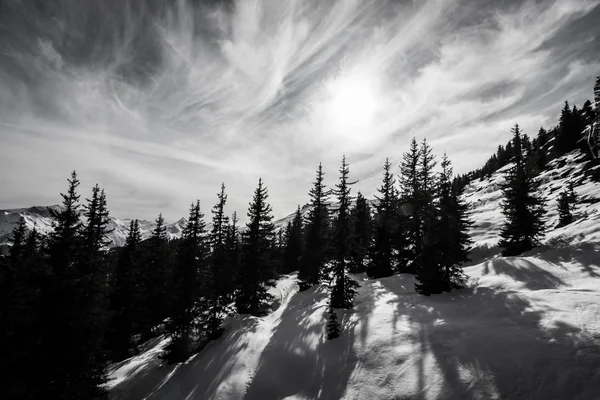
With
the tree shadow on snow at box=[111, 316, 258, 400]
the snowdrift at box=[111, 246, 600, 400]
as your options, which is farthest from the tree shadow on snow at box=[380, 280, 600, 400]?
the tree shadow on snow at box=[111, 316, 258, 400]


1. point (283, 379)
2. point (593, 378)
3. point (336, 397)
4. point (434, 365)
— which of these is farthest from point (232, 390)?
point (593, 378)

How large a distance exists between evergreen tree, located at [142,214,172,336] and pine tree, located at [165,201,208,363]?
715cm

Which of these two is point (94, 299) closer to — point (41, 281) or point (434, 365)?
point (41, 281)

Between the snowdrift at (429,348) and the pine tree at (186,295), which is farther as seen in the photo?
the pine tree at (186,295)

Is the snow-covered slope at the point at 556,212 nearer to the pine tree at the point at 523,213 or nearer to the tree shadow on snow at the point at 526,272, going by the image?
the pine tree at the point at 523,213

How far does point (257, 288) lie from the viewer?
26188 mm

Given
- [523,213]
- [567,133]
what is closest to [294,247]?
[523,213]

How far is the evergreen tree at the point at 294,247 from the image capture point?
51344mm

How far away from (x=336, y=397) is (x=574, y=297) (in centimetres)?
1069

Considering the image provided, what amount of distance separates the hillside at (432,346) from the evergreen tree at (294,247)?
27.5m

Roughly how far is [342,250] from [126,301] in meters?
22.0

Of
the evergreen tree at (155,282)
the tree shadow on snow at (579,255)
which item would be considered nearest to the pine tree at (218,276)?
the evergreen tree at (155,282)

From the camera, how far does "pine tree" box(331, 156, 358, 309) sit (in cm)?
1933

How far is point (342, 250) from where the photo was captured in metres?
20.9
